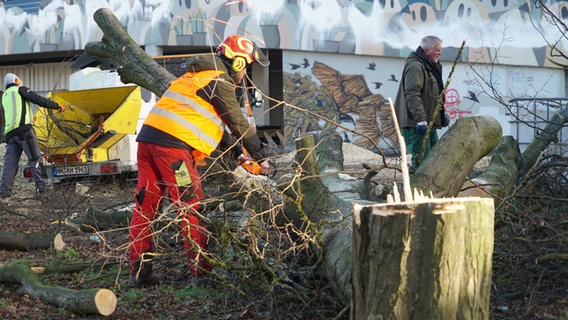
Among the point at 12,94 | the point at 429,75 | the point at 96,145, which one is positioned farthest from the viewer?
the point at 96,145

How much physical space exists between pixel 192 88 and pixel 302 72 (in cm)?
2037

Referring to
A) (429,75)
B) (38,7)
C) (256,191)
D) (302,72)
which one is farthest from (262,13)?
(256,191)

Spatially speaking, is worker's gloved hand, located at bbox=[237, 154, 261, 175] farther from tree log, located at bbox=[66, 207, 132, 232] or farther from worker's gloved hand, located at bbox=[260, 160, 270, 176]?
tree log, located at bbox=[66, 207, 132, 232]

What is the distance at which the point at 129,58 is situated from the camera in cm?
812

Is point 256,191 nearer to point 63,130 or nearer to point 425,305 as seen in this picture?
point 425,305

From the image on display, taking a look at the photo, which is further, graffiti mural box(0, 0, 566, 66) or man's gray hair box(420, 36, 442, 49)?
graffiti mural box(0, 0, 566, 66)

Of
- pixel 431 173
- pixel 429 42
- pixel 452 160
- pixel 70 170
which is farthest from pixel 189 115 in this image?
pixel 70 170

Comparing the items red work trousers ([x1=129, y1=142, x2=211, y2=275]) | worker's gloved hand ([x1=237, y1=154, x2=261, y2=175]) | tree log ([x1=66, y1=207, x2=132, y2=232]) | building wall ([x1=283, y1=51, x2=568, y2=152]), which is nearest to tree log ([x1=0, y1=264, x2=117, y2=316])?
red work trousers ([x1=129, y1=142, x2=211, y2=275])

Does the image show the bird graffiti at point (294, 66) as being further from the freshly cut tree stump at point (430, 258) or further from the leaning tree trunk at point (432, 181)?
the freshly cut tree stump at point (430, 258)

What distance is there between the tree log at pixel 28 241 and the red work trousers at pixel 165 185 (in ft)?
5.11

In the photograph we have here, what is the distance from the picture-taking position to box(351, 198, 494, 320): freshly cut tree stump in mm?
3639

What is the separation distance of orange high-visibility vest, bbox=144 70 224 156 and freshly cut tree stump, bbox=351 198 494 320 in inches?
89.0

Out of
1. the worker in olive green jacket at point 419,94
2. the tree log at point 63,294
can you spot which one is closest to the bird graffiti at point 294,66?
the worker in olive green jacket at point 419,94

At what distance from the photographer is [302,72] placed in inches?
1023
